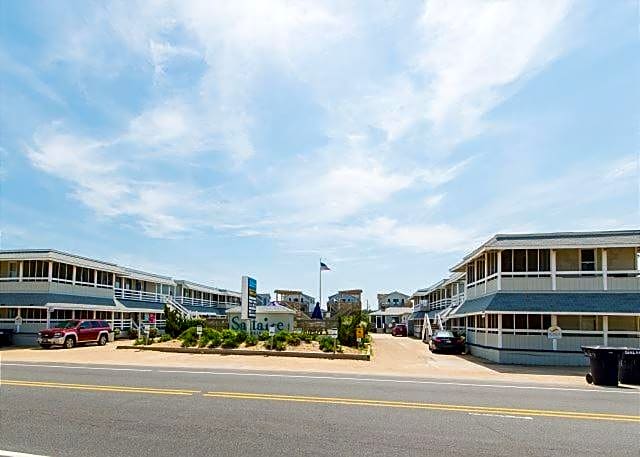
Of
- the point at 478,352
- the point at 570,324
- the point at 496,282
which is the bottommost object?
the point at 478,352

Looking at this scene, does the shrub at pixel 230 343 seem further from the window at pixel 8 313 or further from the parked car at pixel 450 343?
the window at pixel 8 313

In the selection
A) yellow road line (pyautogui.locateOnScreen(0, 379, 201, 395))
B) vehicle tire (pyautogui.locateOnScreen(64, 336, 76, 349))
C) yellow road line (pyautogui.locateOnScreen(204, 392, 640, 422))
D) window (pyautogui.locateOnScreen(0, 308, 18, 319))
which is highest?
window (pyautogui.locateOnScreen(0, 308, 18, 319))

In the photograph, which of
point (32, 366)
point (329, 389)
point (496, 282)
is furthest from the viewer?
point (496, 282)

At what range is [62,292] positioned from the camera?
3372cm

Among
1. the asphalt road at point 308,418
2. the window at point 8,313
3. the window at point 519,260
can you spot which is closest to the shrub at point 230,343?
the asphalt road at point 308,418

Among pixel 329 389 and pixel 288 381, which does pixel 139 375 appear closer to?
pixel 288 381

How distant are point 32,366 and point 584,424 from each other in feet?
Result: 58.1

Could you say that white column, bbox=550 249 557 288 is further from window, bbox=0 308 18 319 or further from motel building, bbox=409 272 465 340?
window, bbox=0 308 18 319

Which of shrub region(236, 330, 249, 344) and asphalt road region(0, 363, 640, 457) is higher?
asphalt road region(0, 363, 640, 457)

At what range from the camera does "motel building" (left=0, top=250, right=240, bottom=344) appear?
32.0 metres

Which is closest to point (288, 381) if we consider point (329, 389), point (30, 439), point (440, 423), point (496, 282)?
point (329, 389)

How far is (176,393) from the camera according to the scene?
1212 cm

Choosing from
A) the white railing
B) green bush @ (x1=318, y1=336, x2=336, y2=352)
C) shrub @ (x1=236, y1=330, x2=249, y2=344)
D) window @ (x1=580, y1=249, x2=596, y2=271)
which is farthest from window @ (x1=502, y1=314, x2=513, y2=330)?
the white railing

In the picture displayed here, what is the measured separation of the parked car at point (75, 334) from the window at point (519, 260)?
24.5 meters
